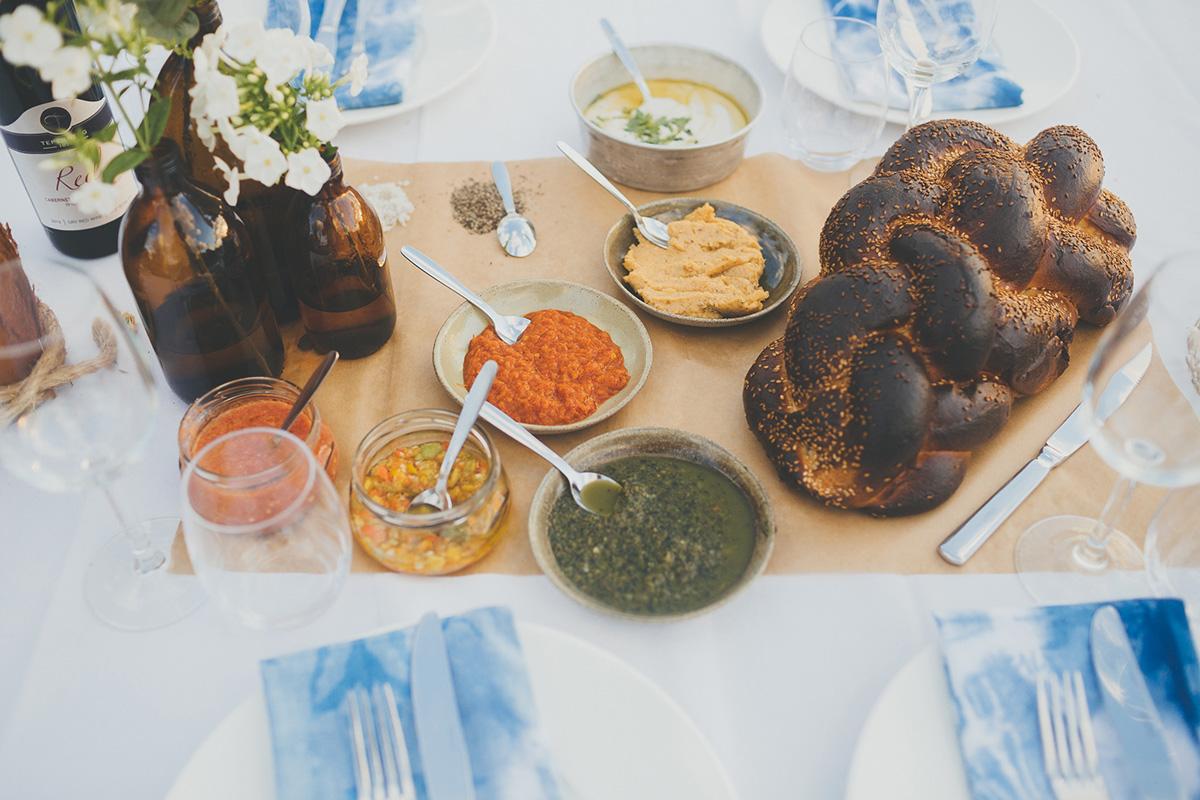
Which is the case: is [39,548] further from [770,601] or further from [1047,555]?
[1047,555]

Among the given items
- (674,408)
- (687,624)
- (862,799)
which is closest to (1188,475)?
(862,799)

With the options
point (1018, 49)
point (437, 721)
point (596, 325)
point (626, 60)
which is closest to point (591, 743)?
point (437, 721)

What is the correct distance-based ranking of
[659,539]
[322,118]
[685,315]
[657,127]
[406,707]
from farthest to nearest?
1. [657,127]
2. [685,315]
3. [659,539]
4. [322,118]
5. [406,707]

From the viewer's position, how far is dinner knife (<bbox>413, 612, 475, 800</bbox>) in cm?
91

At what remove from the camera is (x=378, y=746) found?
954 millimetres

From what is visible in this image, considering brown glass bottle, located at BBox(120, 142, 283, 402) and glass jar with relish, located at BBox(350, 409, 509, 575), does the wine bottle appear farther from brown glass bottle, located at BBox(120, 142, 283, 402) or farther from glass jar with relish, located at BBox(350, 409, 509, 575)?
glass jar with relish, located at BBox(350, 409, 509, 575)

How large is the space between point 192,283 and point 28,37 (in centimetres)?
44

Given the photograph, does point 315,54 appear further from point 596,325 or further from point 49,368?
point 596,325

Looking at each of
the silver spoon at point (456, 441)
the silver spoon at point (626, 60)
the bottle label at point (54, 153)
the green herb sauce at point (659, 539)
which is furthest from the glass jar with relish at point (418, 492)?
the silver spoon at point (626, 60)

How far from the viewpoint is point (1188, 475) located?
1.00 m

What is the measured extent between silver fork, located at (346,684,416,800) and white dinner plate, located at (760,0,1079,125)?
1533 millimetres

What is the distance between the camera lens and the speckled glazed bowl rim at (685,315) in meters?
1.60

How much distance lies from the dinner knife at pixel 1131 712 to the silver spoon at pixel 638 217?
102cm

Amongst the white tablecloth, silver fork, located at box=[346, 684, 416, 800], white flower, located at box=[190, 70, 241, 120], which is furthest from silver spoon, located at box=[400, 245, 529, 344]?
silver fork, located at box=[346, 684, 416, 800]
